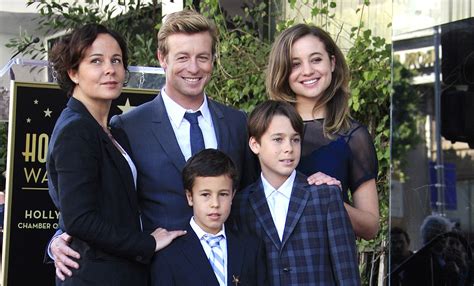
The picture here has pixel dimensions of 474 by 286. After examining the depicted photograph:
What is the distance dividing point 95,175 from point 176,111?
1.91ft

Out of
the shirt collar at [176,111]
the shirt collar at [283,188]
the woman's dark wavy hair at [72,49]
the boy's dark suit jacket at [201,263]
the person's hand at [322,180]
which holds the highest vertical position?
the woman's dark wavy hair at [72,49]

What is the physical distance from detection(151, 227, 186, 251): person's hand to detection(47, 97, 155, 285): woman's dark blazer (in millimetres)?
34

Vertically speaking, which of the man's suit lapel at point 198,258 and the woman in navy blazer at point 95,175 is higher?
the woman in navy blazer at point 95,175

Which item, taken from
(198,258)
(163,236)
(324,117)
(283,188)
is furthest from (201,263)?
(324,117)

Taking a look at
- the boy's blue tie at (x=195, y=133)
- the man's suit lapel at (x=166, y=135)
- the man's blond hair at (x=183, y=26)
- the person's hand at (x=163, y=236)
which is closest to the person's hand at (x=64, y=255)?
the person's hand at (x=163, y=236)

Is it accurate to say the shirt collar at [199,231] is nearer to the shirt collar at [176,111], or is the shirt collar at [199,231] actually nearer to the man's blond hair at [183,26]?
the shirt collar at [176,111]

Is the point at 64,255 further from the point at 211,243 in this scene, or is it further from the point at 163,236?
the point at 211,243

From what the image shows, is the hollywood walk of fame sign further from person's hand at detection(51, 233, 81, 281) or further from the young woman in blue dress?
person's hand at detection(51, 233, 81, 281)

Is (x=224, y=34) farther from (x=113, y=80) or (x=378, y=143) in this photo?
(x=113, y=80)

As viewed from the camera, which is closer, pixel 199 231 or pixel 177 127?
pixel 199 231

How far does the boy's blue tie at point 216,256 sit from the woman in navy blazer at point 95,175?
12 centimetres

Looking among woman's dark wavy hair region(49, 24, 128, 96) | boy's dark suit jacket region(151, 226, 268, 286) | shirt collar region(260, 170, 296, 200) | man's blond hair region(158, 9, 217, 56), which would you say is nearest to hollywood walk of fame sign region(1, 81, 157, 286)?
man's blond hair region(158, 9, 217, 56)

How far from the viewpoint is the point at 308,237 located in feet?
11.6

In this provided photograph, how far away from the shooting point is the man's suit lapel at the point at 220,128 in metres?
3.77
